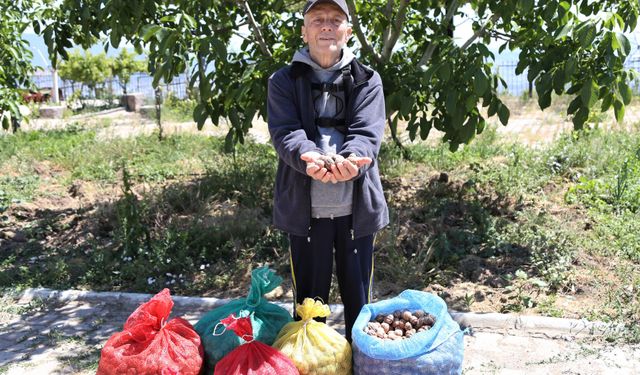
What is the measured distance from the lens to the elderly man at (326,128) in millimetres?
2699

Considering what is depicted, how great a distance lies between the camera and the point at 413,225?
208 inches

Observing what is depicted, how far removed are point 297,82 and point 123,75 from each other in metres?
20.5

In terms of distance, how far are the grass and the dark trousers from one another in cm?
150

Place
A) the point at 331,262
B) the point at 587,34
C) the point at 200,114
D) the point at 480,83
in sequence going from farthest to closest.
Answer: the point at 200,114 → the point at 480,83 → the point at 587,34 → the point at 331,262

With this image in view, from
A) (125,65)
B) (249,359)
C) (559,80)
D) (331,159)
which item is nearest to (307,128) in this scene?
(331,159)

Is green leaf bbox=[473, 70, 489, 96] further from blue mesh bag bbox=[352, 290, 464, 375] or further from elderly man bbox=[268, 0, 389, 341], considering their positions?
blue mesh bag bbox=[352, 290, 464, 375]

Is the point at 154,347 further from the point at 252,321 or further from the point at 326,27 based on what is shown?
the point at 326,27

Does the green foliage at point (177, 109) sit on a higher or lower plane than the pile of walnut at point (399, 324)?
higher

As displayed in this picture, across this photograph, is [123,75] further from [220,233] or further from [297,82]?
[297,82]

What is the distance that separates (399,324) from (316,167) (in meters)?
0.86

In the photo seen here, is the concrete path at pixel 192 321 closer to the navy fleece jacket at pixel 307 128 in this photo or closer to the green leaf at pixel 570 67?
the navy fleece jacket at pixel 307 128

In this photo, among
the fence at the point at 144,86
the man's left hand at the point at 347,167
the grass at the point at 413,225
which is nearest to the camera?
the man's left hand at the point at 347,167

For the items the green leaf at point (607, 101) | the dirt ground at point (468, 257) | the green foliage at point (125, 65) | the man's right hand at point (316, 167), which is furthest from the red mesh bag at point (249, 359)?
the green foliage at point (125, 65)

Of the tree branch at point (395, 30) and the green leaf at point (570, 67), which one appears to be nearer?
the green leaf at point (570, 67)
